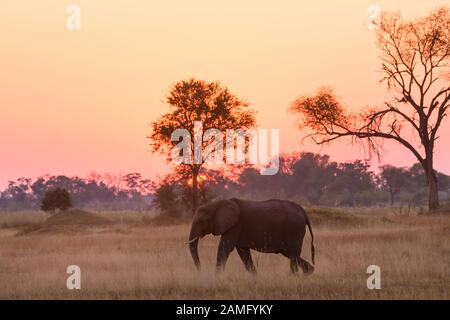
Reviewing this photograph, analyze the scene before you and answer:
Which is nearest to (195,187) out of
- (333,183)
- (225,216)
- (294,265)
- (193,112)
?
(193,112)

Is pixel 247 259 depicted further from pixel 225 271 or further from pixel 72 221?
pixel 72 221

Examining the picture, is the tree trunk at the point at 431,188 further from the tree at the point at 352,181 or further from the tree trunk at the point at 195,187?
the tree at the point at 352,181

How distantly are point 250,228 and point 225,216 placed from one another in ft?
2.37

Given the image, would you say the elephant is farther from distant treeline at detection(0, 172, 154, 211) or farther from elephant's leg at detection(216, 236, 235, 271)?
distant treeline at detection(0, 172, 154, 211)

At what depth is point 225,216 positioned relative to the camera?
1744 centimetres

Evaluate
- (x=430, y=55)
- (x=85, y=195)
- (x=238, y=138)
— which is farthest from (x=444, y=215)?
(x=85, y=195)

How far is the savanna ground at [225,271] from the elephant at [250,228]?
545mm

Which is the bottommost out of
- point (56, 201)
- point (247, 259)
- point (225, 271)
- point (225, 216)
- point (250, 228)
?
point (225, 271)

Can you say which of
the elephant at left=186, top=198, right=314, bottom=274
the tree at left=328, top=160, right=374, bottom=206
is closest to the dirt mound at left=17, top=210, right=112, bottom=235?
the elephant at left=186, top=198, right=314, bottom=274

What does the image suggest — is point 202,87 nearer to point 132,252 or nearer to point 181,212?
point 181,212

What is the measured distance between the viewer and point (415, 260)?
60.7 feet

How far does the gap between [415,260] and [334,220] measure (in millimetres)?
16730

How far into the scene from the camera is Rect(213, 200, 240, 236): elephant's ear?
17.3 m

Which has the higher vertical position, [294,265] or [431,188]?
[431,188]
